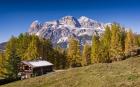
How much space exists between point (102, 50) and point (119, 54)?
6600 mm

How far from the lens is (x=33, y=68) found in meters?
95.6

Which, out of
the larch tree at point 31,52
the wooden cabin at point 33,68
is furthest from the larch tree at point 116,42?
the larch tree at point 31,52

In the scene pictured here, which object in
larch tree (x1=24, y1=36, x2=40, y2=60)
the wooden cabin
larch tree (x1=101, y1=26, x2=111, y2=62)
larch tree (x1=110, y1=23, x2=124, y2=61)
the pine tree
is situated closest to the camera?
the wooden cabin

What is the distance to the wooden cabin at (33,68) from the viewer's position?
95.9 meters

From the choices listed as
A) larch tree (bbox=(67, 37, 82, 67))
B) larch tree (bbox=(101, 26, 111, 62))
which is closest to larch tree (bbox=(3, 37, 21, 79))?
larch tree (bbox=(67, 37, 82, 67))

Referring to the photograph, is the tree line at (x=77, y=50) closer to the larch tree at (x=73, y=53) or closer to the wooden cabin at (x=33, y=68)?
the larch tree at (x=73, y=53)

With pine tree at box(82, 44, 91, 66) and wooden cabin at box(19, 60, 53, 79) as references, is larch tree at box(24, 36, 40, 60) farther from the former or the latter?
pine tree at box(82, 44, 91, 66)

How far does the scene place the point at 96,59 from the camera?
114438 millimetres

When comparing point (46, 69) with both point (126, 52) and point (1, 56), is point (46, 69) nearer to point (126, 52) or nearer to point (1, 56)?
point (1, 56)

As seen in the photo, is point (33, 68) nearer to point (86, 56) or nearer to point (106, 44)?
point (106, 44)

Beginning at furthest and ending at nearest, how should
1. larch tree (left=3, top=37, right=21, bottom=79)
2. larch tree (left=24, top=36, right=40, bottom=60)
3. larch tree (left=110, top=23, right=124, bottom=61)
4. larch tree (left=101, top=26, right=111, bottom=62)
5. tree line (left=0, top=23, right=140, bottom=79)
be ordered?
larch tree (left=101, top=26, right=111, bottom=62)
larch tree (left=110, top=23, right=124, bottom=61)
tree line (left=0, top=23, right=140, bottom=79)
larch tree (left=24, top=36, right=40, bottom=60)
larch tree (left=3, top=37, right=21, bottom=79)

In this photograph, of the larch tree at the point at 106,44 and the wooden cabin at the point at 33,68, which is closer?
the wooden cabin at the point at 33,68

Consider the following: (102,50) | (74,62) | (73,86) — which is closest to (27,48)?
(74,62)

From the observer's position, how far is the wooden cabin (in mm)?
95875
